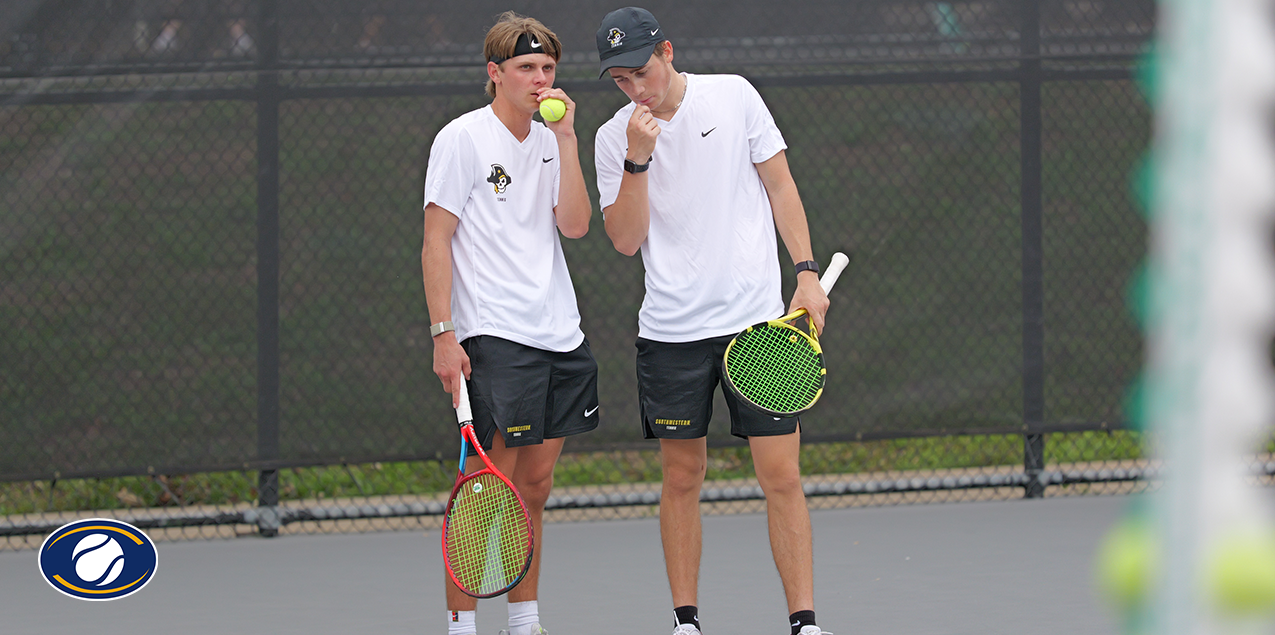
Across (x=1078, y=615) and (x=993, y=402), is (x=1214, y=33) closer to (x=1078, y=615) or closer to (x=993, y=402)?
(x=1078, y=615)

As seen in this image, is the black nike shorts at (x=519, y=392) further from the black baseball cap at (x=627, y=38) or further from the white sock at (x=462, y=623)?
the black baseball cap at (x=627, y=38)

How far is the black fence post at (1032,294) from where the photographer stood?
5.19 m

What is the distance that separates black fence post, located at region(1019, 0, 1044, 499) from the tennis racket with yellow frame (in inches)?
94.7

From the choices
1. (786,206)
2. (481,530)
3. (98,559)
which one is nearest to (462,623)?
(481,530)

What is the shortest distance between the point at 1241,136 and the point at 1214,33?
53 mm

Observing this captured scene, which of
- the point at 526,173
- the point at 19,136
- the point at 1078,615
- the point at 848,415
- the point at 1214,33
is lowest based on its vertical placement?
the point at 1078,615

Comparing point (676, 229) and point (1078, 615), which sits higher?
point (676, 229)

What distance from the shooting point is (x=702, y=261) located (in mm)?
3189

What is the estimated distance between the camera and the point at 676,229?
3.22 metres

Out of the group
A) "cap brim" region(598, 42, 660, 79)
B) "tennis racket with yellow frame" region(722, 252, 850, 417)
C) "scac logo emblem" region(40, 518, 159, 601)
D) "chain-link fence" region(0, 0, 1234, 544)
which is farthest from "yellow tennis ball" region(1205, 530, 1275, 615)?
"chain-link fence" region(0, 0, 1234, 544)

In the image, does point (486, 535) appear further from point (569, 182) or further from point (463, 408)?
point (569, 182)

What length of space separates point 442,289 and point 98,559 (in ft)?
6.12

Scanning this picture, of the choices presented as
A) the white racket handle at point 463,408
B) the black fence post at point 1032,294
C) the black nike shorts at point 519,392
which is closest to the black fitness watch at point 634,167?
the black nike shorts at point 519,392

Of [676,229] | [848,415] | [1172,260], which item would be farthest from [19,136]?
[1172,260]
